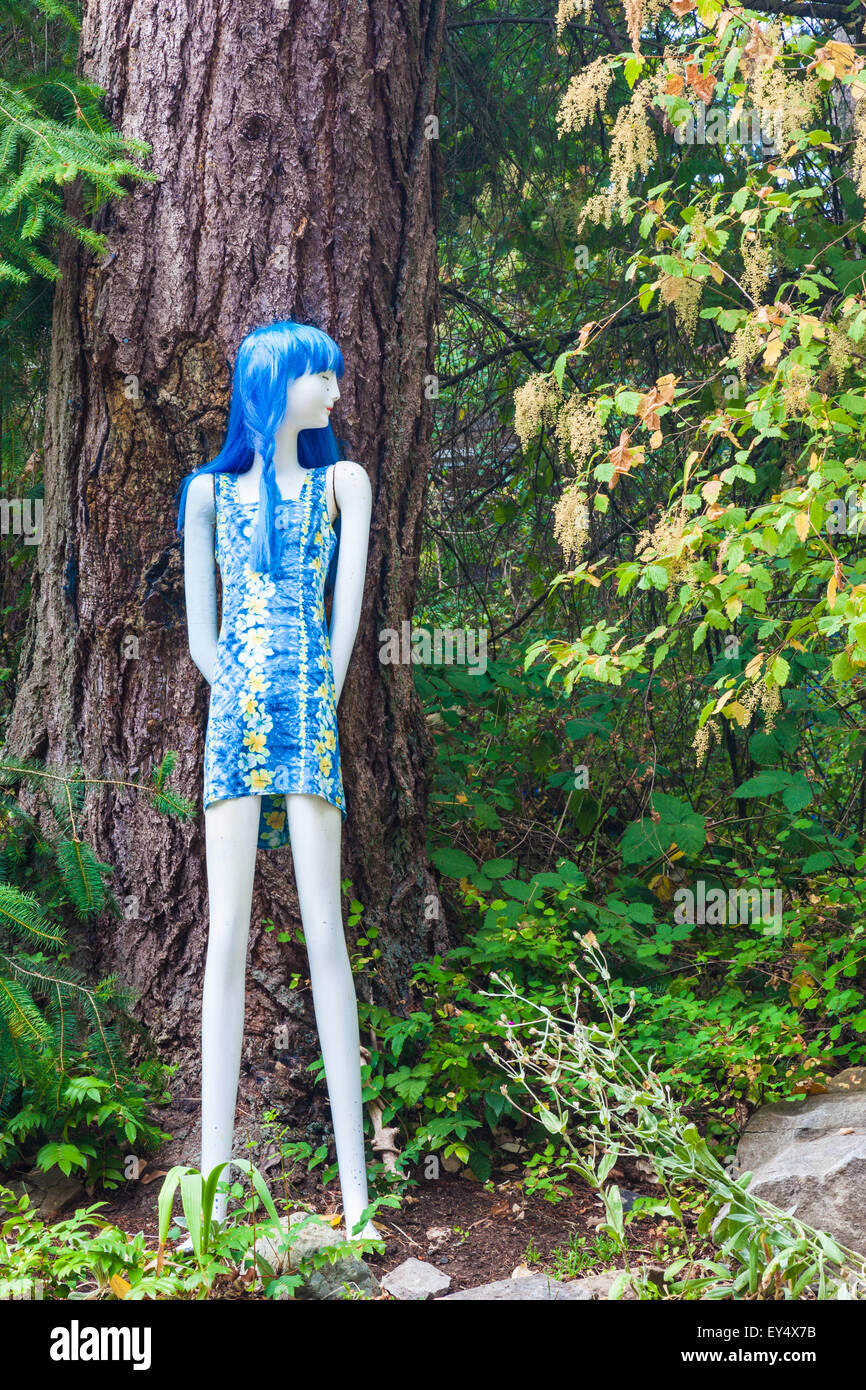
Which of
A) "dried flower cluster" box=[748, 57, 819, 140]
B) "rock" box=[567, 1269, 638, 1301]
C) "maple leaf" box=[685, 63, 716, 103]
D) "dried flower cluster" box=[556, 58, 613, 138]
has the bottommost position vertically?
"rock" box=[567, 1269, 638, 1301]

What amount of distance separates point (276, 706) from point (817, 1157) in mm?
1747

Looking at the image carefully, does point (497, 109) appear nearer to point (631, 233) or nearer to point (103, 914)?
point (631, 233)

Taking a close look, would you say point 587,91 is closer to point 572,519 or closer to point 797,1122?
point 572,519

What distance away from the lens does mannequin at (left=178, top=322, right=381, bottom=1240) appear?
2.81m

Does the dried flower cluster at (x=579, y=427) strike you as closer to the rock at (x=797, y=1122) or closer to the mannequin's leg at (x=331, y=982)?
the mannequin's leg at (x=331, y=982)

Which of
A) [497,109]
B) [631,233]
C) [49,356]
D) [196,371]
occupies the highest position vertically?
[497,109]

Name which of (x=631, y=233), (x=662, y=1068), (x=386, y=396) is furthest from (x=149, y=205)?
(x=662, y=1068)

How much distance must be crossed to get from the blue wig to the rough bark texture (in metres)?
0.40

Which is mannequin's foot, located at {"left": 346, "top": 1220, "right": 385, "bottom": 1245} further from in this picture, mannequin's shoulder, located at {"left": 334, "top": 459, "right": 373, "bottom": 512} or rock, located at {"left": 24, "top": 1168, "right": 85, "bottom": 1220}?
mannequin's shoulder, located at {"left": 334, "top": 459, "right": 373, "bottom": 512}

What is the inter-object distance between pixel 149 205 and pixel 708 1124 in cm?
310

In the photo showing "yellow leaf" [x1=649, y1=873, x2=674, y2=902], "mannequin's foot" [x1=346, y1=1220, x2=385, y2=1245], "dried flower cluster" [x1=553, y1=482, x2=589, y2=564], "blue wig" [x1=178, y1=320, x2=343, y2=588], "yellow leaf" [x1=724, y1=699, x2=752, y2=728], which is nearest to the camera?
"mannequin's foot" [x1=346, y1=1220, x2=385, y2=1245]

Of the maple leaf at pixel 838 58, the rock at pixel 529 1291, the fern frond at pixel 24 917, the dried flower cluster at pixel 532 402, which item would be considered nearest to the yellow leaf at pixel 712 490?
the dried flower cluster at pixel 532 402

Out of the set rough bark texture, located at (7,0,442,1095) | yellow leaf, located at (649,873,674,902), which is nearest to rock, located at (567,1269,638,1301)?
rough bark texture, located at (7,0,442,1095)

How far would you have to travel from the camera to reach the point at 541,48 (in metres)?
5.28
